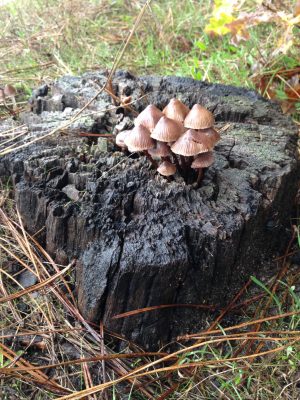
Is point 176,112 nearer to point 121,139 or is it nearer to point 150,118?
point 150,118

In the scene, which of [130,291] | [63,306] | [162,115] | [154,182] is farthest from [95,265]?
[162,115]

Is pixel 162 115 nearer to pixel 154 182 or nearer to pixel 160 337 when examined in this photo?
pixel 154 182

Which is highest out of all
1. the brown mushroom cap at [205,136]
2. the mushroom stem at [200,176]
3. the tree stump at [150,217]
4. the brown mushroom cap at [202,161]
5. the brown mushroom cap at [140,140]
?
the brown mushroom cap at [205,136]

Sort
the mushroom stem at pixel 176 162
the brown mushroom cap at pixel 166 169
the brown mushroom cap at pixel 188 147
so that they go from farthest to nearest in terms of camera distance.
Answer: the mushroom stem at pixel 176 162 → the brown mushroom cap at pixel 166 169 → the brown mushroom cap at pixel 188 147

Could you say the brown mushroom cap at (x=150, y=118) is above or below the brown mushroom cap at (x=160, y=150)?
above

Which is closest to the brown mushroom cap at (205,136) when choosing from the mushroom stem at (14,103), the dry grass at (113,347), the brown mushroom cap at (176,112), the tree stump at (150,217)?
the brown mushroom cap at (176,112)

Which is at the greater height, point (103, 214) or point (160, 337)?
point (103, 214)

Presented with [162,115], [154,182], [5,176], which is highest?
[162,115]

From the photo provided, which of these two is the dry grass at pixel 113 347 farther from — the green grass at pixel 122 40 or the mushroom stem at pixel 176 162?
the green grass at pixel 122 40

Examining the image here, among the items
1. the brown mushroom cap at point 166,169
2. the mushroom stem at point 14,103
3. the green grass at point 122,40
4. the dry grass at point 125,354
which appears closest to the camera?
the dry grass at point 125,354
